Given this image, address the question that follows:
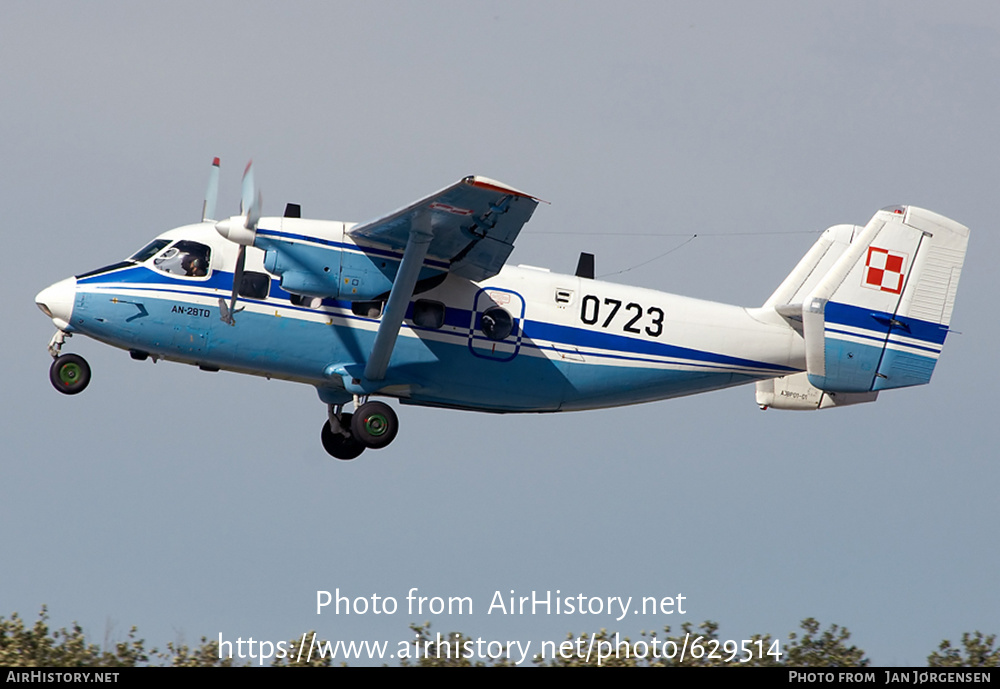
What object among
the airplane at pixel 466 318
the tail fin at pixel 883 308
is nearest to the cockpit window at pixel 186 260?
the airplane at pixel 466 318

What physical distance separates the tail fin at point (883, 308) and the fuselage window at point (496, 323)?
166 inches

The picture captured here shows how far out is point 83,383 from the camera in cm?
1845

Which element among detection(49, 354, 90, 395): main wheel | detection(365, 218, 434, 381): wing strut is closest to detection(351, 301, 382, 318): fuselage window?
detection(365, 218, 434, 381): wing strut

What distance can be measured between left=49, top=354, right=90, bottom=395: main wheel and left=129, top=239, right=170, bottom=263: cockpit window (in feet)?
4.95

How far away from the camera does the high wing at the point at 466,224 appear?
649 inches

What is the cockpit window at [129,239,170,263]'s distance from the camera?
1839cm

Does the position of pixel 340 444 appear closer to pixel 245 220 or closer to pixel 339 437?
pixel 339 437

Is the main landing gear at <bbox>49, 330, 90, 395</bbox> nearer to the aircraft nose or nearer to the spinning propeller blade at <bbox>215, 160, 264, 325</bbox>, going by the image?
the aircraft nose

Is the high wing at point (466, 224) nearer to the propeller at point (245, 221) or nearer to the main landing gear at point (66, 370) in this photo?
the propeller at point (245, 221)

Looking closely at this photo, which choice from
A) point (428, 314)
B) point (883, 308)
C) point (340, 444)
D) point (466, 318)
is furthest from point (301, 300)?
point (883, 308)

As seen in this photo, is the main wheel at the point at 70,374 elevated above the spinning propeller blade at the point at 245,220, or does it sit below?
below

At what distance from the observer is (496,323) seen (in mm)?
18859

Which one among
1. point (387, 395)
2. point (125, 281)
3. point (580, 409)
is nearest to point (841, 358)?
point (580, 409)
